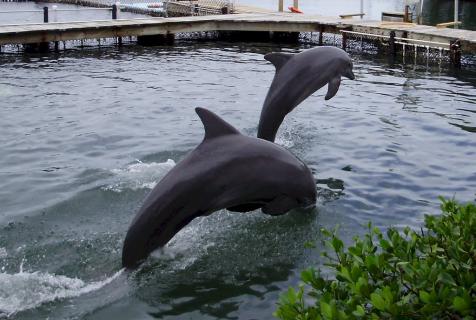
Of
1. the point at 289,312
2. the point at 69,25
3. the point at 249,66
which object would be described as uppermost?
the point at 69,25

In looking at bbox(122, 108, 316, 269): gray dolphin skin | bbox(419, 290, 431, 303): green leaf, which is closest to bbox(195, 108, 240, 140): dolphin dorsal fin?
bbox(122, 108, 316, 269): gray dolphin skin

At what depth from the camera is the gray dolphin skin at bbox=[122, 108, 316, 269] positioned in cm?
762

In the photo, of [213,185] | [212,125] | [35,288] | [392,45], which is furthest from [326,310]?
[392,45]

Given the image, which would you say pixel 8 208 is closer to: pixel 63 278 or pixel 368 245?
pixel 63 278

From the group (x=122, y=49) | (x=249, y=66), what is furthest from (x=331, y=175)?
(x=122, y=49)

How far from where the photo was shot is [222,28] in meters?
31.7

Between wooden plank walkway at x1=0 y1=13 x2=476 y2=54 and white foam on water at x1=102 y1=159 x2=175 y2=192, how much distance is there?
53.4 feet

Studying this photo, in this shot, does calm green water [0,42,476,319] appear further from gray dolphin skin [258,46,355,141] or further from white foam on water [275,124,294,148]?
gray dolphin skin [258,46,355,141]

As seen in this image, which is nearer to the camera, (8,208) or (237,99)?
(8,208)

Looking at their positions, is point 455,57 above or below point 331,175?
above

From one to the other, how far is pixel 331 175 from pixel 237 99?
6676 millimetres

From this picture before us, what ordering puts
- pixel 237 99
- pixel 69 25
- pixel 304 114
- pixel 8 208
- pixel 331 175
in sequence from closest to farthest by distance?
pixel 8 208, pixel 331 175, pixel 304 114, pixel 237 99, pixel 69 25

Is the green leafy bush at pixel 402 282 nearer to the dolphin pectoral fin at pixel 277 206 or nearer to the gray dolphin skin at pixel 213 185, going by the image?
the gray dolphin skin at pixel 213 185

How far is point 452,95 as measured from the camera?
19188 millimetres
